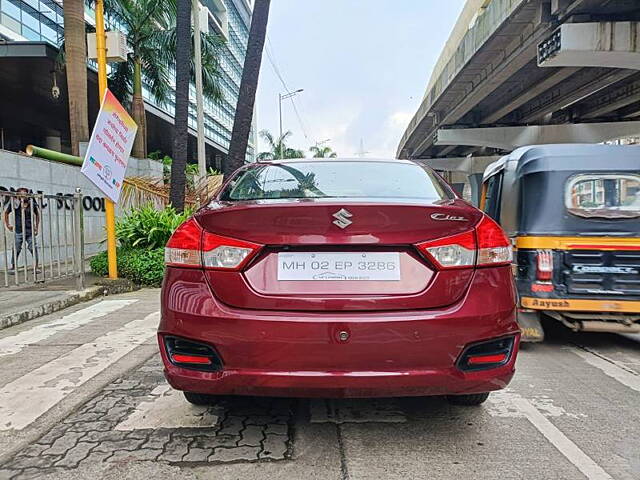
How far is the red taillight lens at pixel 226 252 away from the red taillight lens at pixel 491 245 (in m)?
1.02

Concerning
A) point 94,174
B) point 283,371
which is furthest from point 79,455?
point 94,174

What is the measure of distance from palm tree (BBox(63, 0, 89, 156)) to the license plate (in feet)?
38.0

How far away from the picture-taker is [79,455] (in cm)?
250

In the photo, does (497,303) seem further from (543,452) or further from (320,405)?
(320,405)

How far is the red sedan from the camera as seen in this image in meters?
2.26

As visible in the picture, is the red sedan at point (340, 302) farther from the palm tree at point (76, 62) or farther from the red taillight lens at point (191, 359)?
the palm tree at point (76, 62)

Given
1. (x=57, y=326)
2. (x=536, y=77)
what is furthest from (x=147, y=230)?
(x=536, y=77)

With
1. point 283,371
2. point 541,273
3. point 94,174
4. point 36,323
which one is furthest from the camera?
point 94,174

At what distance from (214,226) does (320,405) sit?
1387mm

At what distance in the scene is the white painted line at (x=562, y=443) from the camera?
2342mm

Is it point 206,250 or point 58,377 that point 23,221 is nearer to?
point 58,377

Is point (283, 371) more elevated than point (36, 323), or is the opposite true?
point (283, 371)

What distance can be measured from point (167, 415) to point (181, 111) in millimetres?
9332

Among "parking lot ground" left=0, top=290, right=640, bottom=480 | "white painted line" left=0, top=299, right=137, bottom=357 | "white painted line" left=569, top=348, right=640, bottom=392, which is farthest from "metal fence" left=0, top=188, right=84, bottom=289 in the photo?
"white painted line" left=569, top=348, right=640, bottom=392
